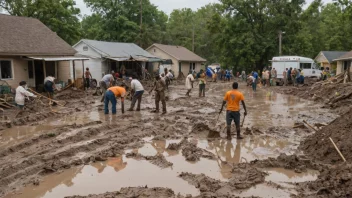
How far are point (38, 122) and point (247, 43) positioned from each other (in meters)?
29.3

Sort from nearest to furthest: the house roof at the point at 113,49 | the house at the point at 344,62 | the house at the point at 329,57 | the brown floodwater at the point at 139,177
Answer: the brown floodwater at the point at 139,177 → the house roof at the point at 113,49 → the house at the point at 344,62 → the house at the point at 329,57

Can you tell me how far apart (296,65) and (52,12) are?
22.8 meters

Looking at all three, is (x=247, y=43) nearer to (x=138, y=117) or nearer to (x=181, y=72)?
(x=181, y=72)

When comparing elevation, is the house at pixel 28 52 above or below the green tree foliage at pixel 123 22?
below

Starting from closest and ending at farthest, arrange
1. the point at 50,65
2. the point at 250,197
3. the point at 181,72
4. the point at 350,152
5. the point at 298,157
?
the point at 250,197, the point at 350,152, the point at 298,157, the point at 50,65, the point at 181,72

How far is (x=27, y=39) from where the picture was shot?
18.9 meters

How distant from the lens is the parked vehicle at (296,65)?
2747cm

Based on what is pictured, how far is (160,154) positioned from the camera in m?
7.60

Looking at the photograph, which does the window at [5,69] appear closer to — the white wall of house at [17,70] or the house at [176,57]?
the white wall of house at [17,70]

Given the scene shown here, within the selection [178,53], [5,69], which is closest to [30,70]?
[5,69]

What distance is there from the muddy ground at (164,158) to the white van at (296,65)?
16.6 metres

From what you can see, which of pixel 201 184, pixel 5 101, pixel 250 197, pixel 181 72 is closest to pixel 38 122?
pixel 5 101

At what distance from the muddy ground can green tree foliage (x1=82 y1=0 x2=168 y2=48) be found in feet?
112

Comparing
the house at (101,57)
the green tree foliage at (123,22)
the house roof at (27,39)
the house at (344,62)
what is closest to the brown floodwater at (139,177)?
the house roof at (27,39)
